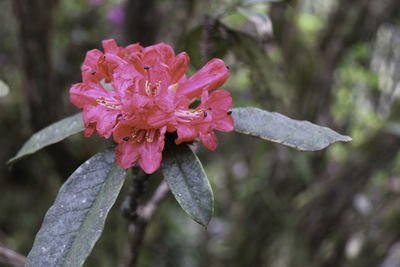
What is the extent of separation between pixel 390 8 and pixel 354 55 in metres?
0.30

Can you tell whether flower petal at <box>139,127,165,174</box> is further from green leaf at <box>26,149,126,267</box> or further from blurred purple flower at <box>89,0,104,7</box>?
blurred purple flower at <box>89,0,104,7</box>

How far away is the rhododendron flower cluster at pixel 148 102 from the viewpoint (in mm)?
646

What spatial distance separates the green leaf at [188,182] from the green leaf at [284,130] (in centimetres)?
12

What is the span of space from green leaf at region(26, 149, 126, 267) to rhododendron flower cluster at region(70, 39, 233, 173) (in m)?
0.06

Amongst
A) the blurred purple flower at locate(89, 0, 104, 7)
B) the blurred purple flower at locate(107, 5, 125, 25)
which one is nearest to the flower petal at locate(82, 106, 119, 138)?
the blurred purple flower at locate(107, 5, 125, 25)

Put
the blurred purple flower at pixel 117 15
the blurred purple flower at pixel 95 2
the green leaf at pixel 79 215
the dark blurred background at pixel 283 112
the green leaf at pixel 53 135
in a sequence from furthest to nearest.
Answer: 1. the blurred purple flower at pixel 95 2
2. the blurred purple flower at pixel 117 15
3. the dark blurred background at pixel 283 112
4. the green leaf at pixel 53 135
5. the green leaf at pixel 79 215

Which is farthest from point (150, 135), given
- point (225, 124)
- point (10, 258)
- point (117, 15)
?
point (117, 15)

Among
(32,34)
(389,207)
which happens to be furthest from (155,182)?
(389,207)

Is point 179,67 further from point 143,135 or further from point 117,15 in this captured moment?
point 117,15

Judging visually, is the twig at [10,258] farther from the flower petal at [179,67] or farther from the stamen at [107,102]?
the flower petal at [179,67]

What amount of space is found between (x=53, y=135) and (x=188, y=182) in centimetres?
33

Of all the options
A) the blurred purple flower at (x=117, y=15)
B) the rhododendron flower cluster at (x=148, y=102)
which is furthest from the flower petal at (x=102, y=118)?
the blurred purple flower at (x=117, y=15)

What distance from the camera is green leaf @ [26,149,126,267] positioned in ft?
1.99

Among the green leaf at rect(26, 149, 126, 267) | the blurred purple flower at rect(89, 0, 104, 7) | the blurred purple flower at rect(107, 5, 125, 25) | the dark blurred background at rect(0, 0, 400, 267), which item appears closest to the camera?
the green leaf at rect(26, 149, 126, 267)
